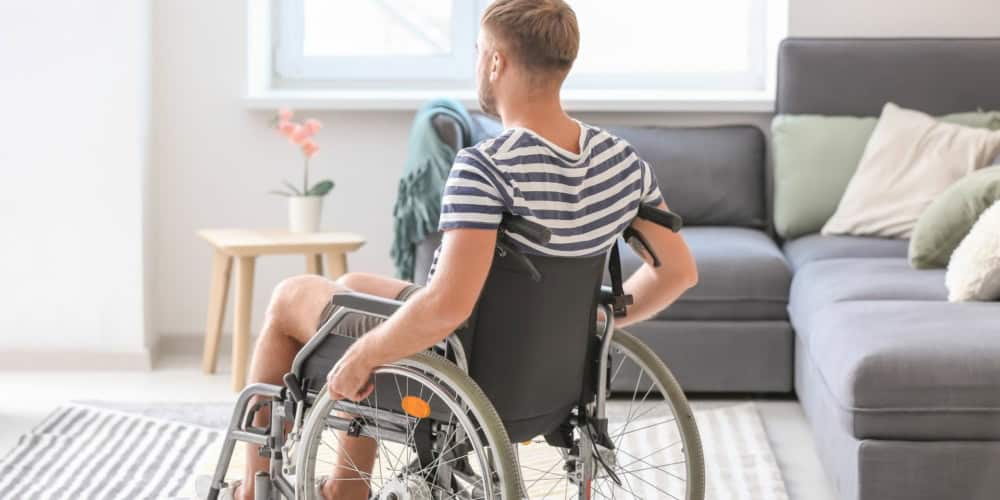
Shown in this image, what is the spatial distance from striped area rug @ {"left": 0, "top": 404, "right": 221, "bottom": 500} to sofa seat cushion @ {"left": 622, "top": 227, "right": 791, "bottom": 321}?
4.11ft

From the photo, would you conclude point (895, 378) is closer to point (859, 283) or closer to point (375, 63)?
point (859, 283)

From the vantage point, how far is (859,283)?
3172 millimetres

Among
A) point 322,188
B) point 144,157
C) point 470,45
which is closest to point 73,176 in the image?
point 144,157

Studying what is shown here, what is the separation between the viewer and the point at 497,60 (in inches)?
73.0

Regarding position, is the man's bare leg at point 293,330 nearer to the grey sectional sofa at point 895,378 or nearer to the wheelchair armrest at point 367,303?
the wheelchair armrest at point 367,303

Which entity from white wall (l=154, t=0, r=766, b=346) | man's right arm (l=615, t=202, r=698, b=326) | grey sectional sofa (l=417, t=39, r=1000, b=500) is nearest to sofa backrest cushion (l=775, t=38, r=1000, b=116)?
grey sectional sofa (l=417, t=39, r=1000, b=500)

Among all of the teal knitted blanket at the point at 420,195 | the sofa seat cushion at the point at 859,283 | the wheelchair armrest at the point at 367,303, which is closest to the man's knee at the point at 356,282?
the wheelchair armrest at the point at 367,303

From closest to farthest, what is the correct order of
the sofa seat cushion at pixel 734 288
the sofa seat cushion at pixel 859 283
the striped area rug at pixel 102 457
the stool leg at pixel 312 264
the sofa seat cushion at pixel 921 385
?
the sofa seat cushion at pixel 921 385 < the striped area rug at pixel 102 457 < the sofa seat cushion at pixel 859 283 < the sofa seat cushion at pixel 734 288 < the stool leg at pixel 312 264

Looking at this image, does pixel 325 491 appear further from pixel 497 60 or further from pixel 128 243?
pixel 128 243

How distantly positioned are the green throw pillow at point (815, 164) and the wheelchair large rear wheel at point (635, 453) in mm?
756

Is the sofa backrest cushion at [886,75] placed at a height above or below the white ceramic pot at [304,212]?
above

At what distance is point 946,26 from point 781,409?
1445 mm

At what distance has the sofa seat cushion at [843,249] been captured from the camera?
12.1 feet

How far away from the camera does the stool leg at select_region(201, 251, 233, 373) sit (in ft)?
13.0
